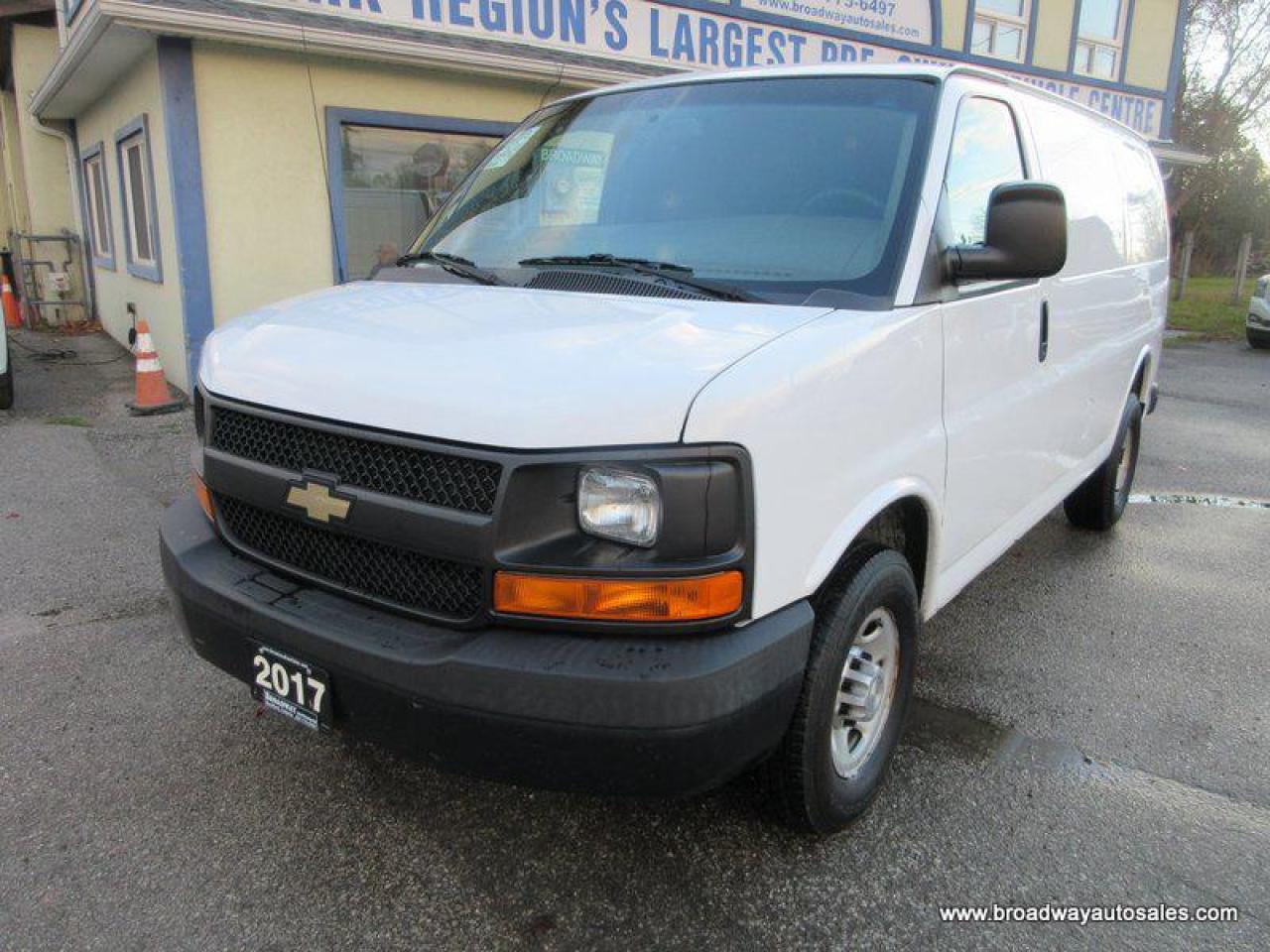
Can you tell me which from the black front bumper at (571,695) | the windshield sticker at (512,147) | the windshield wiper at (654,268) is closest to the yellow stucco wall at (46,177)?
the windshield sticker at (512,147)

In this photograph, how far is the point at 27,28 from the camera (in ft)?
41.2

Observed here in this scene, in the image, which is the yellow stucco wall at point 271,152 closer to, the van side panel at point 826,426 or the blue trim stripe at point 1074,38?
the van side panel at point 826,426

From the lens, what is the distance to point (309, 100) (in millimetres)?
7777

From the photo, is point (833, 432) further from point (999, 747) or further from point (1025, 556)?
point (1025, 556)

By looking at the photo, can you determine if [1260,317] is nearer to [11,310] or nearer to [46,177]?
[46,177]

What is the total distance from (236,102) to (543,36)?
2.83m

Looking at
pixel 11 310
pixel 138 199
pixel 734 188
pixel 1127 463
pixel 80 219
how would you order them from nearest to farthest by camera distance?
pixel 734 188 < pixel 1127 463 < pixel 138 199 < pixel 80 219 < pixel 11 310

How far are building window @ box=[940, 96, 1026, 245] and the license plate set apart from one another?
2034mm

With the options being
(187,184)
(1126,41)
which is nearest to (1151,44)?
(1126,41)

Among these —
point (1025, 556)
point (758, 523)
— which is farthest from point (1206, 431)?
point (758, 523)

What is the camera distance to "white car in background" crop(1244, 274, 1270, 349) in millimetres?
13758

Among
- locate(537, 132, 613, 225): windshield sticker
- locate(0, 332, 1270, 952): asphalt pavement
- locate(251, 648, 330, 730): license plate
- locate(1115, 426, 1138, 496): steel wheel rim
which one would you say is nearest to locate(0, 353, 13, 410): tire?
locate(0, 332, 1270, 952): asphalt pavement

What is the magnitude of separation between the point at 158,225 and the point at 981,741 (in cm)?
787

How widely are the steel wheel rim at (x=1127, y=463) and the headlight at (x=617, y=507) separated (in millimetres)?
4165
